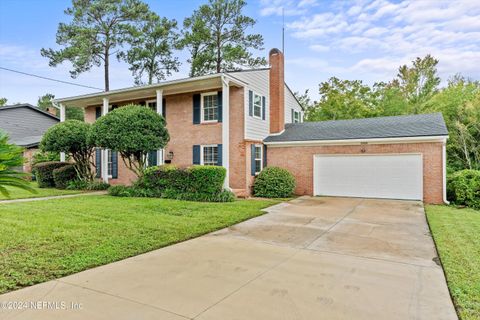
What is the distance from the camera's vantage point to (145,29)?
89.4 feet

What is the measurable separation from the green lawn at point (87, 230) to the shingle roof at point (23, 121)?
57.5 feet

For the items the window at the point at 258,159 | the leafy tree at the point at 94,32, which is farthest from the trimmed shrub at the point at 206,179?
the leafy tree at the point at 94,32

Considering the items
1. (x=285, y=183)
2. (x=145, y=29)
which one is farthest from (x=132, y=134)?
(x=145, y=29)

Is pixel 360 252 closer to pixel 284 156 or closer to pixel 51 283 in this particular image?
pixel 51 283

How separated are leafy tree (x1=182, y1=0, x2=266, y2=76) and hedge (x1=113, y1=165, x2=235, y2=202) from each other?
15823mm

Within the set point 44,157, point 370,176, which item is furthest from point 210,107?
point 44,157

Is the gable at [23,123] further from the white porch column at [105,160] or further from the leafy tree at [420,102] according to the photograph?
the leafy tree at [420,102]

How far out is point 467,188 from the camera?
423 inches

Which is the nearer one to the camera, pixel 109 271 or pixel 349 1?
pixel 109 271

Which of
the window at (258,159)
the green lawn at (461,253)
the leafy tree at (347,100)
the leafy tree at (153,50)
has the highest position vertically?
the leafy tree at (153,50)

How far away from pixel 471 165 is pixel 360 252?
13.6 meters

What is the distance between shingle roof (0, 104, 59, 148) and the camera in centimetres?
2309

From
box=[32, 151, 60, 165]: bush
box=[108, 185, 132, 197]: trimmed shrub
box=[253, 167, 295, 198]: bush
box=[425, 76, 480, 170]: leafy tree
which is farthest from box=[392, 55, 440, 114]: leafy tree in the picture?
box=[32, 151, 60, 165]: bush

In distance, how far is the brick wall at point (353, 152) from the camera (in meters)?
11.6
